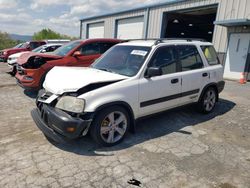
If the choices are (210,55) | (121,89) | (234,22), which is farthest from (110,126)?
(234,22)

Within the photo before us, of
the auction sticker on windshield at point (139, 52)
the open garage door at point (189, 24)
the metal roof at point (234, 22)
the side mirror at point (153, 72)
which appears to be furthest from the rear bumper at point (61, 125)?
the open garage door at point (189, 24)

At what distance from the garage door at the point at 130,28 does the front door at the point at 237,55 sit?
7307mm

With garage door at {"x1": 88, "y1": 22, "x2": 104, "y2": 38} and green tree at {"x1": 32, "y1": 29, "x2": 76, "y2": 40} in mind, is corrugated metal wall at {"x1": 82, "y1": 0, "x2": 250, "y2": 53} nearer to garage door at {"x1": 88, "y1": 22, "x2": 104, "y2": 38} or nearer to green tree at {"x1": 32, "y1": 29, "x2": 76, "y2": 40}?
garage door at {"x1": 88, "y1": 22, "x2": 104, "y2": 38}

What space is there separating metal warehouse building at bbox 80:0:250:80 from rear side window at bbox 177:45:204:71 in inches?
251

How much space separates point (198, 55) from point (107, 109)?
9.16 ft

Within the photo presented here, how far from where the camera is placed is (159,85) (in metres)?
4.24

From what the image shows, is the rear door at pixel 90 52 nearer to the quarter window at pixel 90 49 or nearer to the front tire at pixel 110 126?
the quarter window at pixel 90 49

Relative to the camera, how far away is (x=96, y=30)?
22828 mm

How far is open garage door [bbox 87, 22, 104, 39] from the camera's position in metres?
22.0

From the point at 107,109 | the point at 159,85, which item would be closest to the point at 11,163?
the point at 107,109

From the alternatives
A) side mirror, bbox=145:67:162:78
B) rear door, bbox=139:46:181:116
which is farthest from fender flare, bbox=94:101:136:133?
side mirror, bbox=145:67:162:78

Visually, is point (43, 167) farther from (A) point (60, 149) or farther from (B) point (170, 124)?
(B) point (170, 124)

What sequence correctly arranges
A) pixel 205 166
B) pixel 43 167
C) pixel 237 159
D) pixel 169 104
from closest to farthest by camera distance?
pixel 43 167, pixel 205 166, pixel 237 159, pixel 169 104

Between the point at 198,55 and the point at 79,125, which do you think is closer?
the point at 79,125
